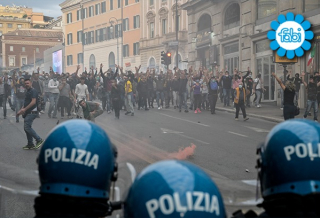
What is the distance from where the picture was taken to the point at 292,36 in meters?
24.8

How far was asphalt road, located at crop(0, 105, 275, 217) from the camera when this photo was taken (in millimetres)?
7645

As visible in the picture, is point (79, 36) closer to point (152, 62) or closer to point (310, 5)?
point (152, 62)

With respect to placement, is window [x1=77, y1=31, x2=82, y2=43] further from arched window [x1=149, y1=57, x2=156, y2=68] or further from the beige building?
arched window [x1=149, y1=57, x2=156, y2=68]

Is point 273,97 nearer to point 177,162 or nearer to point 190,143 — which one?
point 190,143

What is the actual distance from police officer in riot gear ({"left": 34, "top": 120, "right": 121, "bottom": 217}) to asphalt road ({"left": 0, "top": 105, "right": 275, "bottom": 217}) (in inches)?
37.7

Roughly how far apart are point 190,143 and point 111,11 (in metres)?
62.1

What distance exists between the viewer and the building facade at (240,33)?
89.6 ft

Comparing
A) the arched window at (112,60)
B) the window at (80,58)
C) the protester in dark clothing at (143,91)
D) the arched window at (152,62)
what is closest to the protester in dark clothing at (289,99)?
the protester in dark clothing at (143,91)

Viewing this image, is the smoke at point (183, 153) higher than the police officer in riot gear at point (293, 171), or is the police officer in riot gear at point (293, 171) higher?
the police officer in riot gear at point (293, 171)

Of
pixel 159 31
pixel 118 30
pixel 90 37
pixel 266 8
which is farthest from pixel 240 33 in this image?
pixel 90 37

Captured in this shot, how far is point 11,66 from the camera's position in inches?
4884

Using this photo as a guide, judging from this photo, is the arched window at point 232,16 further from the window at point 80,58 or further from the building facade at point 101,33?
the window at point 80,58

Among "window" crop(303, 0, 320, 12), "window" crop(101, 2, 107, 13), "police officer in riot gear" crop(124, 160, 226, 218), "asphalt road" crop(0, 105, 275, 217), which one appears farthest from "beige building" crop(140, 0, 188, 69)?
"police officer in riot gear" crop(124, 160, 226, 218)

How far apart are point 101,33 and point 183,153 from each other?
212 ft
